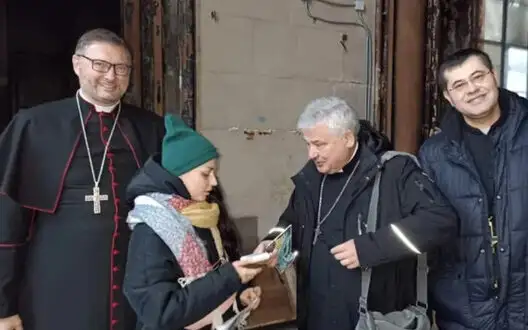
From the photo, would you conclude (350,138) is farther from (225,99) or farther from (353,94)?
(353,94)

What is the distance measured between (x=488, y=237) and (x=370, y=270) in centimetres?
34

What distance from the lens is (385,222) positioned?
1655 millimetres

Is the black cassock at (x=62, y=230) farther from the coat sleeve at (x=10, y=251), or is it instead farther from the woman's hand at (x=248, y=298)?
the woman's hand at (x=248, y=298)

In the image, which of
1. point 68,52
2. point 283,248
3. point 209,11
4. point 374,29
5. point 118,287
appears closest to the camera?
point 283,248

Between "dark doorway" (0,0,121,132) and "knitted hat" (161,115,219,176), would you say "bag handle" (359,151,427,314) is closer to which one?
"knitted hat" (161,115,219,176)

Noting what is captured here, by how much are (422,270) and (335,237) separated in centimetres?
27

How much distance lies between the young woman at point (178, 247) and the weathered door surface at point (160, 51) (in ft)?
3.68

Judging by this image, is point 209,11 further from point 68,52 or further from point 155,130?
point 68,52

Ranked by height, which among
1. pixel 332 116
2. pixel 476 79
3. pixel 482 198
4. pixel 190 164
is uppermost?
pixel 476 79

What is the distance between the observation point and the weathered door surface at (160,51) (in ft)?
8.16

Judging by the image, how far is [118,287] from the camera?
179cm

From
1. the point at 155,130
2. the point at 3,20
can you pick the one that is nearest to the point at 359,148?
the point at 155,130

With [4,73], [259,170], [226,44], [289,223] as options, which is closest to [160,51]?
[226,44]

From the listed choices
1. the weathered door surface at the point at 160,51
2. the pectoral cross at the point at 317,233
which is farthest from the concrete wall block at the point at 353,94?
the pectoral cross at the point at 317,233
